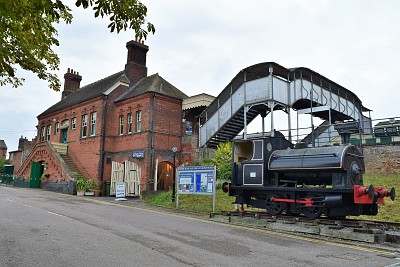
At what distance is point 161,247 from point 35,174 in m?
29.5

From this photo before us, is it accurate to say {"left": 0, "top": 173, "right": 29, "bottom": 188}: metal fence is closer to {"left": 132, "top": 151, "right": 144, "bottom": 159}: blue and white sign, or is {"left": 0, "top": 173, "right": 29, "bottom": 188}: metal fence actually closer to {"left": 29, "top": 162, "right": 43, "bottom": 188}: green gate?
{"left": 29, "top": 162, "right": 43, "bottom": 188}: green gate

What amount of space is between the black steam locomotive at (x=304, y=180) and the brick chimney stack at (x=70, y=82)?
3247 centimetres

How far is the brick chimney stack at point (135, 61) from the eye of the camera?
2949 centimetres

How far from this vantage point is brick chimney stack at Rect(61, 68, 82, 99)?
1575 inches

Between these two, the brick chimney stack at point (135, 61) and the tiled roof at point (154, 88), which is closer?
the tiled roof at point (154, 88)

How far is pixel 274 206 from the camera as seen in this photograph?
445 inches

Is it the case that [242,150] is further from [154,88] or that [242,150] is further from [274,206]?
[154,88]

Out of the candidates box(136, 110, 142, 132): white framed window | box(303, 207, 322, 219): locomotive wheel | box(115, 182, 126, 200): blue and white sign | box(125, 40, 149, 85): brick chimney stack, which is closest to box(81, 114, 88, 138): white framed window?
box(125, 40, 149, 85): brick chimney stack

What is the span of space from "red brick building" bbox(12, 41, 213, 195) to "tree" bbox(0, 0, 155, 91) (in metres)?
15.5

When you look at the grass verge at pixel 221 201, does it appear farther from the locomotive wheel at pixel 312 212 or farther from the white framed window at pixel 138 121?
the white framed window at pixel 138 121

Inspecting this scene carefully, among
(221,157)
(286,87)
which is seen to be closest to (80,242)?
(221,157)

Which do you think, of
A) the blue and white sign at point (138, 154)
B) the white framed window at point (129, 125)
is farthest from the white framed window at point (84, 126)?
the blue and white sign at point (138, 154)

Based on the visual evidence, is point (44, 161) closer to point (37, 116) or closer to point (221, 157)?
point (37, 116)

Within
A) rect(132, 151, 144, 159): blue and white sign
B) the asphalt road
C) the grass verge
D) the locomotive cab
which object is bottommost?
the asphalt road
